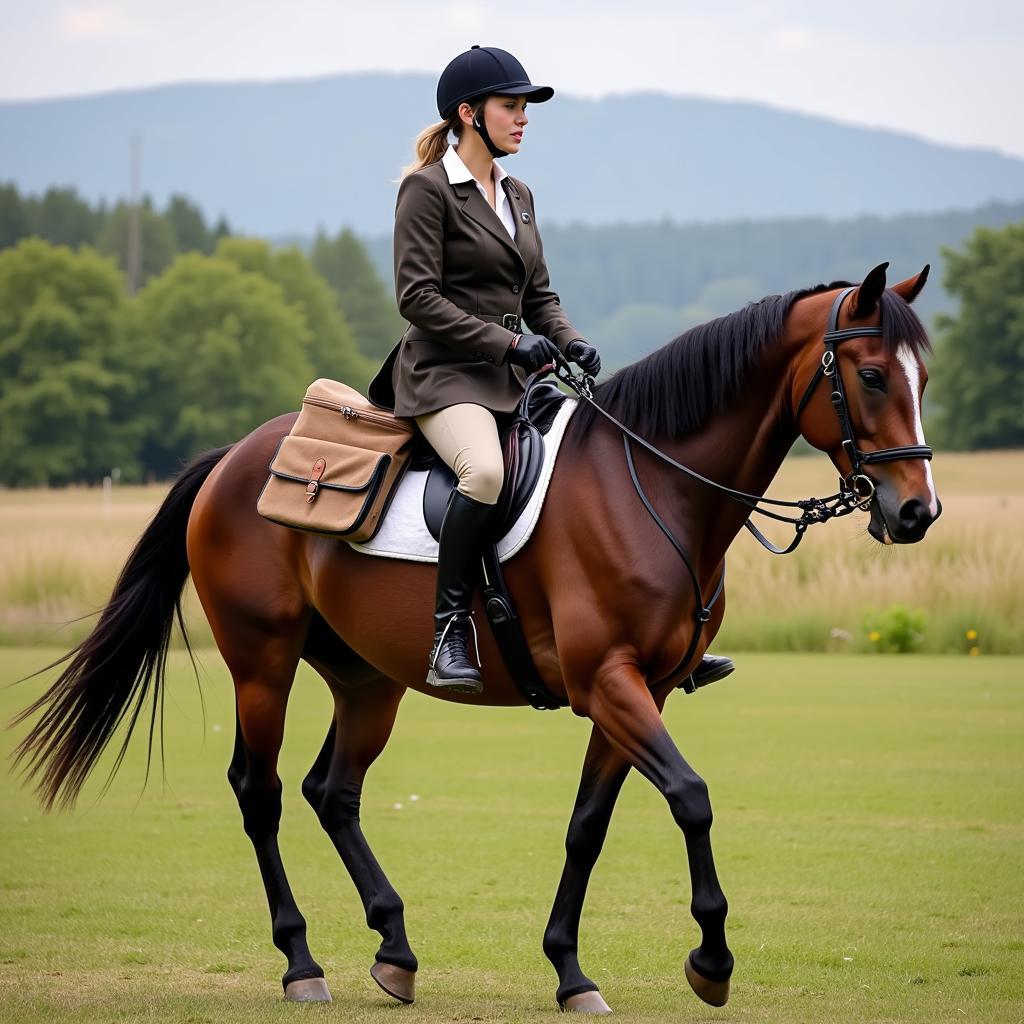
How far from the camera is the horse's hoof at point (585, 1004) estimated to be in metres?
5.37

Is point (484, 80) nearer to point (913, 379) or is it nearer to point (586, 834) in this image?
point (913, 379)

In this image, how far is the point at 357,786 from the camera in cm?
639

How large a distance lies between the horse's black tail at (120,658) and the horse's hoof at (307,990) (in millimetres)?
1291

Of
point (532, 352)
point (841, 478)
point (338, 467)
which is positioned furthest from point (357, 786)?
point (841, 478)

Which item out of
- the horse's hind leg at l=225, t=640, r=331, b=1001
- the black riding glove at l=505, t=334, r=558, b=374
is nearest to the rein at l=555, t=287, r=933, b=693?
the black riding glove at l=505, t=334, r=558, b=374

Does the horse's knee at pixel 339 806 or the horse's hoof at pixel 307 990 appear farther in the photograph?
the horse's knee at pixel 339 806

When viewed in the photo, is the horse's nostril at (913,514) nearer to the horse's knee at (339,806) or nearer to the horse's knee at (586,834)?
the horse's knee at (586,834)

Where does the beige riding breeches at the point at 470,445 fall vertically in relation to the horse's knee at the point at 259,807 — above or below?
above

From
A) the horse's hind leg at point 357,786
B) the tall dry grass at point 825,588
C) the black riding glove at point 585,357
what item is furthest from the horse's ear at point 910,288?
the tall dry grass at point 825,588

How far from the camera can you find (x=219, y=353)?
267 ft

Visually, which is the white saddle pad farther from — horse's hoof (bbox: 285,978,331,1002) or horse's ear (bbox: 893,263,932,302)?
horse's hoof (bbox: 285,978,331,1002)

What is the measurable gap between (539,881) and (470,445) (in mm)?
3186

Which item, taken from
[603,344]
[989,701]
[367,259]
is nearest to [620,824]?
[989,701]

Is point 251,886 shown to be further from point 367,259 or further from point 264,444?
point 367,259
